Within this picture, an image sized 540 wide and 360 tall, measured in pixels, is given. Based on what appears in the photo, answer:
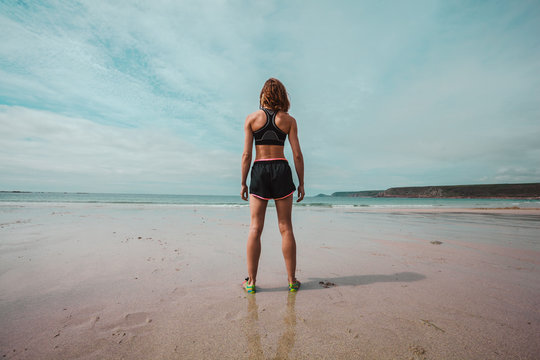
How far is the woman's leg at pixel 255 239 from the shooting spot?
267 centimetres

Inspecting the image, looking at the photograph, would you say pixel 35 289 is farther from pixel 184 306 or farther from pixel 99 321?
pixel 184 306

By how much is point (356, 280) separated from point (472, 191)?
270 ft

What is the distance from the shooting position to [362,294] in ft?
8.15

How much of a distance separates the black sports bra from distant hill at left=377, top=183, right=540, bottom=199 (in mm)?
75486

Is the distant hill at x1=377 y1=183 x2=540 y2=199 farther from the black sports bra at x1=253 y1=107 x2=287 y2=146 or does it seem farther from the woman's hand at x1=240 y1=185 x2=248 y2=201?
the woman's hand at x1=240 y1=185 x2=248 y2=201

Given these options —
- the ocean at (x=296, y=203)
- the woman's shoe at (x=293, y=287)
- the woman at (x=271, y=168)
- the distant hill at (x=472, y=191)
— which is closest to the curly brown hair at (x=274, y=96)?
the woman at (x=271, y=168)

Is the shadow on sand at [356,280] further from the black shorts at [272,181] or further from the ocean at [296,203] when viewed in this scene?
the ocean at [296,203]

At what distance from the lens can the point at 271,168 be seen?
2775mm

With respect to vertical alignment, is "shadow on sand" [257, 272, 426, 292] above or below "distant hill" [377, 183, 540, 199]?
below

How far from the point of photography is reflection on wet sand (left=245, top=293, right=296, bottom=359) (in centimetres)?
153

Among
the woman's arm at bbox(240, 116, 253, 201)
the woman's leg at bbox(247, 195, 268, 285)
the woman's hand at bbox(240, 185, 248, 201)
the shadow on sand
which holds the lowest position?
the shadow on sand

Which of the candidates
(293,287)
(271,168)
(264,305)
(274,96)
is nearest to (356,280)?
(293,287)

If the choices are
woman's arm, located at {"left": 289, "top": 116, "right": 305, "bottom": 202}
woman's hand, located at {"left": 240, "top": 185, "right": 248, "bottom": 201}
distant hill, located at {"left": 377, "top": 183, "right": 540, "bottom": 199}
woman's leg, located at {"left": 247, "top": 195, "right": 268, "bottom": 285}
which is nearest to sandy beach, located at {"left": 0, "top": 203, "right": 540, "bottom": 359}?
woman's leg, located at {"left": 247, "top": 195, "right": 268, "bottom": 285}

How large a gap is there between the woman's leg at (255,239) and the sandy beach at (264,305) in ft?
0.87
